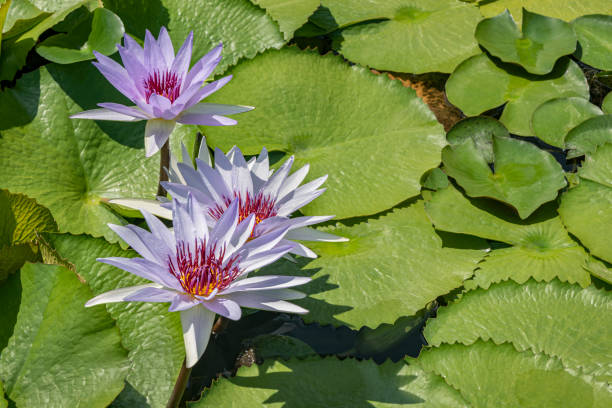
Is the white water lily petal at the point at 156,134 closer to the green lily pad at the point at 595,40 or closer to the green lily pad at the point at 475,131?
the green lily pad at the point at 475,131

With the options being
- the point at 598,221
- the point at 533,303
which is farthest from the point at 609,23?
the point at 533,303

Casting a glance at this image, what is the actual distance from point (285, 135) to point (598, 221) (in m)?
1.03

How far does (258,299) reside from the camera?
3.75ft

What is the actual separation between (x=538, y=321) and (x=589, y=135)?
885 mm

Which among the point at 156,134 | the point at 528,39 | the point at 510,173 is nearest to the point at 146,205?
the point at 156,134

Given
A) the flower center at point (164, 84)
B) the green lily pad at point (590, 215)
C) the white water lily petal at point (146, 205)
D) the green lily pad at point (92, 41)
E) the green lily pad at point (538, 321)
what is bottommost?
the green lily pad at point (538, 321)

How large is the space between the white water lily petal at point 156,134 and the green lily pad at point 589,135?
148 cm

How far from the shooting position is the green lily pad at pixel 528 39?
2.34 meters

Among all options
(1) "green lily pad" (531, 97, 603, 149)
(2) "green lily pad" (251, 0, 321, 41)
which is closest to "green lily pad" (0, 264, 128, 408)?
(2) "green lily pad" (251, 0, 321, 41)

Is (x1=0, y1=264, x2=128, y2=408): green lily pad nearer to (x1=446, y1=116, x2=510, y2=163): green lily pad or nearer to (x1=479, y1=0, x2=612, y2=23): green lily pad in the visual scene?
(x1=446, y1=116, x2=510, y2=163): green lily pad

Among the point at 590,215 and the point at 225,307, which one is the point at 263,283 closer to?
the point at 225,307

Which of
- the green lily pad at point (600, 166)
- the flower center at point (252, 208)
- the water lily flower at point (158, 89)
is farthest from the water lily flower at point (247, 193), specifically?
the green lily pad at point (600, 166)

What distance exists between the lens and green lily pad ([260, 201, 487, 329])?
5.31ft

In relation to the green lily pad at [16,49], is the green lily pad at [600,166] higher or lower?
lower
